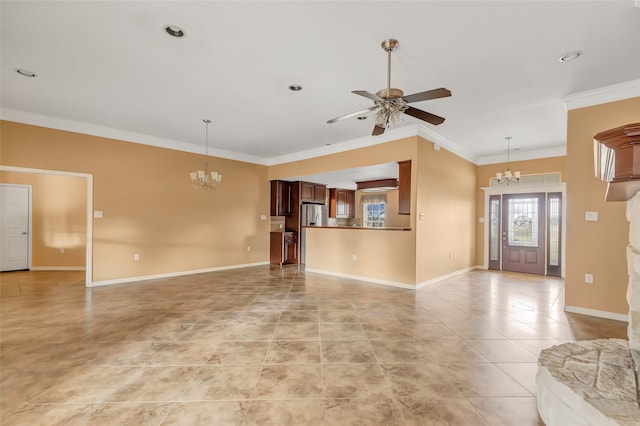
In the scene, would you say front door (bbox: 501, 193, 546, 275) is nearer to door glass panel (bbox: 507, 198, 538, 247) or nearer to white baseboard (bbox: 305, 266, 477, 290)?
door glass panel (bbox: 507, 198, 538, 247)

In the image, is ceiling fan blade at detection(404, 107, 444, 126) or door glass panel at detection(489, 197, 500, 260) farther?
door glass panel at detection(489, 197, 500, 260)

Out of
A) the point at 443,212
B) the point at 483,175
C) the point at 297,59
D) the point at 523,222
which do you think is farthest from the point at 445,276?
the point at 297,59

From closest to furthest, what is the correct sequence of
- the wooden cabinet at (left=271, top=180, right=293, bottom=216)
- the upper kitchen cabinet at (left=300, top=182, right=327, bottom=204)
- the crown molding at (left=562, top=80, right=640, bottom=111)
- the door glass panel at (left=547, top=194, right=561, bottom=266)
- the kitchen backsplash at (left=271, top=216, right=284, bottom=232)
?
the crown molding at (left=562, top=80, right=640, bottom=111), the door glass panel at (left=547, top=194, right=561, bottom=266), the wooden cabinet at (left=271, top=180, right=293, bottom=216), the upper kitchen cabinet at (left=300, top=182, right=327, bottom=204), the kitchen backsplash at (left=271, top=216, right=284, bottom=232)

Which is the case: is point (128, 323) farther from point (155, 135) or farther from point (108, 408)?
point (155, 135)

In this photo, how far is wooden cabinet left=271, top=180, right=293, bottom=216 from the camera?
775 cm

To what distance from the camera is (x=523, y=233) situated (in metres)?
6.88

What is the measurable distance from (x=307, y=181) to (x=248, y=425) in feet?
21.9

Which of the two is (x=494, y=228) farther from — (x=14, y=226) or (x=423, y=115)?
(x=14, y=226)

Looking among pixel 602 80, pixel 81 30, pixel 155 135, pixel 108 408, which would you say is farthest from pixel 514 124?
pixel 155 135

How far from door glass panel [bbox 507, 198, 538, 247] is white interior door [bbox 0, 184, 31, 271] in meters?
11.7

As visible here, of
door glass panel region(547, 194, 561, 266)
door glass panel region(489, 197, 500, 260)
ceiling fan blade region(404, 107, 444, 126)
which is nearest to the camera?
ceiling fan blade region(404, 107, 444, 126)

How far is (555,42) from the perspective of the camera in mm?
2631

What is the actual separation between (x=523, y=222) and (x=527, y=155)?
5.42ft

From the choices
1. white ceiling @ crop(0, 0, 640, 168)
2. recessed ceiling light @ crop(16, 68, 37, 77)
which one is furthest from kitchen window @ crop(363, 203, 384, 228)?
recessed ceiling light @ crop(16, 68, 37, 77)
